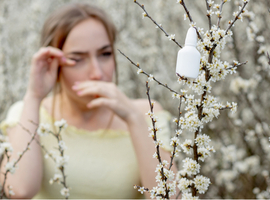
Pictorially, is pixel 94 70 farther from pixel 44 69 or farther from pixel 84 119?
pixel 84 119

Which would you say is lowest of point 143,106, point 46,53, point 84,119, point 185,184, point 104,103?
point 185,184

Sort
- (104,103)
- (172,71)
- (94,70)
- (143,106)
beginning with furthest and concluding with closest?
1. (172,71)
2. (143,106)
3. (94,70)
4. (104,103)

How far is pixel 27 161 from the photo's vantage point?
4.62 feet

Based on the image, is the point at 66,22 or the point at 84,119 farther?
the point at 84,119

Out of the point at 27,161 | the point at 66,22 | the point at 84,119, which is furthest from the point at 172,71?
the point at 27,161

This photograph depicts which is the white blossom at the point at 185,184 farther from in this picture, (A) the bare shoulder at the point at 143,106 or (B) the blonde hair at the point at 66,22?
(A) the bare shoulder at the point at 143,106

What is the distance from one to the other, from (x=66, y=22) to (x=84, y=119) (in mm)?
642

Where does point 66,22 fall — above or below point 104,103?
above

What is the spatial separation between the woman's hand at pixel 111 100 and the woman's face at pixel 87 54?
13 centimetres

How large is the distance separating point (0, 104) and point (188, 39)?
2.59 meters

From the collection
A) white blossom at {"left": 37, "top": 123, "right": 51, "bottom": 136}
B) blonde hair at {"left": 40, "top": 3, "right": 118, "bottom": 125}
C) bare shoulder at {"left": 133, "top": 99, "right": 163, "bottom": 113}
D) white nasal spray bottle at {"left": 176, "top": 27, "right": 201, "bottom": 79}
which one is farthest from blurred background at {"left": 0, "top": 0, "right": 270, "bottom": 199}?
white nasal spray bottle at {"left": 176, "top": 27, "right": 201, "bottom": 79}

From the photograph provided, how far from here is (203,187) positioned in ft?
2.01

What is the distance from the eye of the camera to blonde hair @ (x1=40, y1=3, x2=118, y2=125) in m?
1.69

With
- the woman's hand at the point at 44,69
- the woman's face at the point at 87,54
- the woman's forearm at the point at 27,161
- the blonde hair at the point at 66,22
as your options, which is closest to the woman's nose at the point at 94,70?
the woman's face at the point at 87,54
